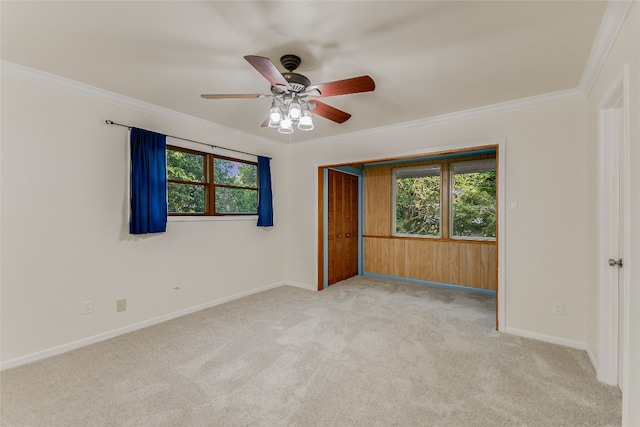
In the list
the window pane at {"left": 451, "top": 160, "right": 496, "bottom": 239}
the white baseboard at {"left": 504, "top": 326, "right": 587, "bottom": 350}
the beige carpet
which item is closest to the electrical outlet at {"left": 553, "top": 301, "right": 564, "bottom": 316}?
the white baseboard at {"left": 504, "top": 326, "right": 587, "bottom": 350}

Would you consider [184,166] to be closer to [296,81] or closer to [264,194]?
[264,194]

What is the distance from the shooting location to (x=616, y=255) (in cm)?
210

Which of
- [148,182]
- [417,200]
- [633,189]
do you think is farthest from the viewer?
[417,200]

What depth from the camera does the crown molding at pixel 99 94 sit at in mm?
2373

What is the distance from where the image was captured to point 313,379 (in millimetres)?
2201

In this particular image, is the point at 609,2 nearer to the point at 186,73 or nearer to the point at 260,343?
the point at 186,73

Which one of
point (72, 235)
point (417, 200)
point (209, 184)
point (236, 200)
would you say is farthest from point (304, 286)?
point (72, 235)

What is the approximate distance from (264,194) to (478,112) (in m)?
3.04

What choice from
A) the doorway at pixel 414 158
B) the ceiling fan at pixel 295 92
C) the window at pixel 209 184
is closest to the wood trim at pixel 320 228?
the doorway at pixel 414 158

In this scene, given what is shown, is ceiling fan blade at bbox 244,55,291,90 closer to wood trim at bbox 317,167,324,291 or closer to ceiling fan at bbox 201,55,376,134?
ceiling fan at bbox 201,55,376,134

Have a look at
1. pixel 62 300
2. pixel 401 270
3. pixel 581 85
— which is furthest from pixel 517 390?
pixel 62 300

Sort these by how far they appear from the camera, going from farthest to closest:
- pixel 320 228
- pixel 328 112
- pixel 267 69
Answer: pixel 320 228, pixel 328 112, pixel 267 69

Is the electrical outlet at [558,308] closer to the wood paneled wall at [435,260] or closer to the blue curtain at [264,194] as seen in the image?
the wood paneled wall at [435,260]

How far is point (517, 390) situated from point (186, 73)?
11.7ft
